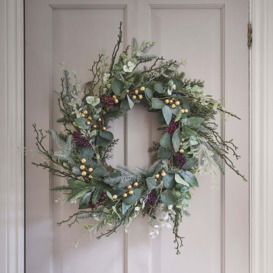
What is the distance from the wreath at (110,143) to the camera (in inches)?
34.0

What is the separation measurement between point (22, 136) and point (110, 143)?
0.38 m

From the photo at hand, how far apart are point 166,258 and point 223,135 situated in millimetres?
578

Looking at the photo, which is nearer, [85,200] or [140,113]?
[85,200]

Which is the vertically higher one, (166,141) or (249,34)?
(249,34)

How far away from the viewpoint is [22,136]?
102 cm

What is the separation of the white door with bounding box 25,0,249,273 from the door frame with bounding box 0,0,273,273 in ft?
0.10

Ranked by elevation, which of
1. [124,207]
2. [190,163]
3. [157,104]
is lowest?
[124,207]

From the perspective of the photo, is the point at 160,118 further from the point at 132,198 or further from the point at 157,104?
the point at 132,198

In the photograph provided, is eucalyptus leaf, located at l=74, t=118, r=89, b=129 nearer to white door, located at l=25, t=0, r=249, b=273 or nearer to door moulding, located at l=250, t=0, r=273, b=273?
white door, located at l=25, t=0, r=249, b=273

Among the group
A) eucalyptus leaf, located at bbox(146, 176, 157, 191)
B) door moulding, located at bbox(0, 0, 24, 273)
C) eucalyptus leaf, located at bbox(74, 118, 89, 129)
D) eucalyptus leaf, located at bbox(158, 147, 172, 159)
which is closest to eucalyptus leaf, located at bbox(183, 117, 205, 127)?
eucalyptus leaf, located at bbox(158, 147, 172, 159)

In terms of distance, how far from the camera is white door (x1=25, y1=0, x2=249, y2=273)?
1028 mm

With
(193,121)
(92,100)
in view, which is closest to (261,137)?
(193,121)

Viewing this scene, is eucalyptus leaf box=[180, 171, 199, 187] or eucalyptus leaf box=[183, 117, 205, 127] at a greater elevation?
eucalyptus leaf box=[183, 117, 205, 127]

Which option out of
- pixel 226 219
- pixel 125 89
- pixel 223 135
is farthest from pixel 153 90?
pixel 226 219
